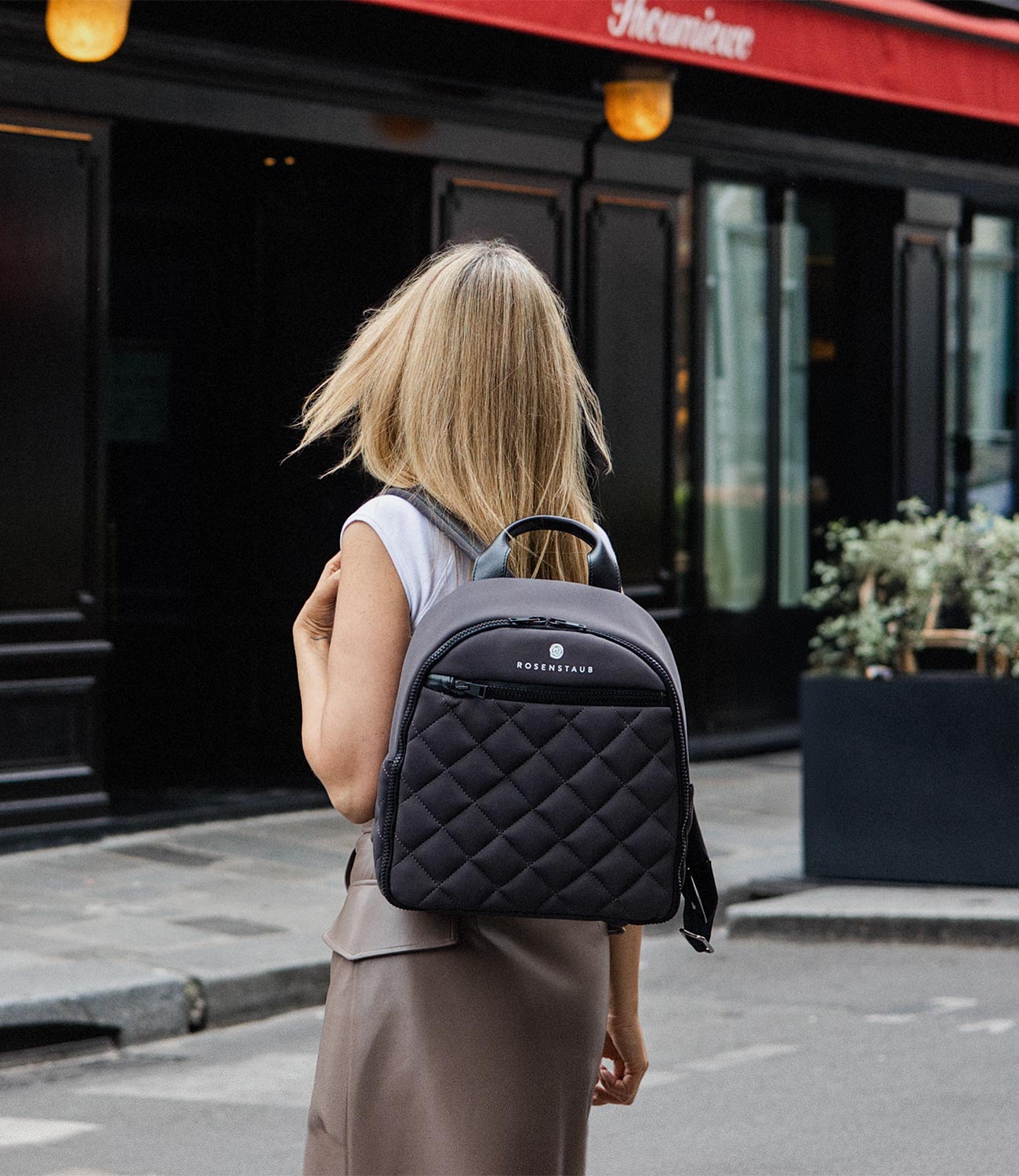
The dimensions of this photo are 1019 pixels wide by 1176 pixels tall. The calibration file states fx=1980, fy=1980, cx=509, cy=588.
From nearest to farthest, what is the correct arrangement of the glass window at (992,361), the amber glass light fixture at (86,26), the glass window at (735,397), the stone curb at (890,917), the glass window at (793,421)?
the stone curb at (890,917) < the amber glass light fixture at (86,26) < the glass window at (735,397) < the glass window at (793,421) < the glass window at (992,361)

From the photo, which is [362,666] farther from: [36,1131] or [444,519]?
[36,1131]

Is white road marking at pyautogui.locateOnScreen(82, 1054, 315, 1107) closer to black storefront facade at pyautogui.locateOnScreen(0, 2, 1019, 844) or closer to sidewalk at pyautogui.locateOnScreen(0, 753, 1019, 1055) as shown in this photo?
sidewalk at pyautogui.locateOnScreen(0, 753, 1019, 1055)

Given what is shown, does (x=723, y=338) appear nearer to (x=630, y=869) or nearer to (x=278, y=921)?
(x=278, y=921)

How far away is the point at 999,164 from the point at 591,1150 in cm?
953

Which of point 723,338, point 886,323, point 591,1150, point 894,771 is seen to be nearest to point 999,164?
point 886,323

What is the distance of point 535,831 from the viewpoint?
202 cm

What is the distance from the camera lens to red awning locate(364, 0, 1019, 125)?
326 inches

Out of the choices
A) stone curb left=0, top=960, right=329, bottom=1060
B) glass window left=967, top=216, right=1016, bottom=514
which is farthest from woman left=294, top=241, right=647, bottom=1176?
glass window left=967, top=216, right=1016, bottom=514

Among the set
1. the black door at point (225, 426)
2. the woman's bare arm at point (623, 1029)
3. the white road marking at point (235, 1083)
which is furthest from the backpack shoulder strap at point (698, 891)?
the black door at point (225, 426)

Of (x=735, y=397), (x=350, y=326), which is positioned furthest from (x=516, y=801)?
(x=735, y=397)

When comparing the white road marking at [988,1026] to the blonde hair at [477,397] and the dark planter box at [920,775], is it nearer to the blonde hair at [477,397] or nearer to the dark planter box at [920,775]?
the dark planter box at [920,775]

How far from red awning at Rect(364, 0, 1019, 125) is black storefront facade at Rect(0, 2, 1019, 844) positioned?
0.51m

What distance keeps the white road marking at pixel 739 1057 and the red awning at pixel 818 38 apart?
4.23m

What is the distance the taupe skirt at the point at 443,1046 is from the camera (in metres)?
2.05
